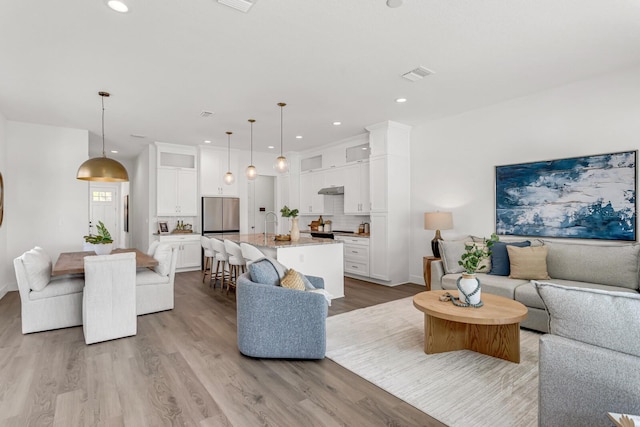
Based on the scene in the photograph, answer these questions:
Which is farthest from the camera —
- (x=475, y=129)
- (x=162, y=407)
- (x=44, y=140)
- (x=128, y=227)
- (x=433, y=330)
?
(x=128, y=227)

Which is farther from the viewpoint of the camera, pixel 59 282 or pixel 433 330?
pixel 59 282

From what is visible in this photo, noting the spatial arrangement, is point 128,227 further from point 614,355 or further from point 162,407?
point 614,355

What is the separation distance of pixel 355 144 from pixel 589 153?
373 centimetres

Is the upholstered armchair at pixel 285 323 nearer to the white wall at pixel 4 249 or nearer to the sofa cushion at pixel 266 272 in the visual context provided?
the sofa cushion at pixel 266 272

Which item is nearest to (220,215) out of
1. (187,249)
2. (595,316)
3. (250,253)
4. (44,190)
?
(187,249)

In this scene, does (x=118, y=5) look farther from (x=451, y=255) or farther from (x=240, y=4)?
(x=451, y=255)

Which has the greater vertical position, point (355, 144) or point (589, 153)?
point (355, 144)

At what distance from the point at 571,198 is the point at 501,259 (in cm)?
112

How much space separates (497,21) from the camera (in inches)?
105

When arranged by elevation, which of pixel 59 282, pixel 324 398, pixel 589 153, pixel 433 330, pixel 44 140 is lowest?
pixel 324 398

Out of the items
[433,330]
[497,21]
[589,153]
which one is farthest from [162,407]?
[589,153]

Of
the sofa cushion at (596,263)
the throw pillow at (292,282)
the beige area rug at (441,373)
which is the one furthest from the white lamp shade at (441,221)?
the throw pillow at (292,282)

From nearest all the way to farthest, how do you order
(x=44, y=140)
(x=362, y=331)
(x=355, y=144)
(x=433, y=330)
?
(x=433, y=330)
(x=362, y=331)
(x=44, y=140)
(x=355, y=144)

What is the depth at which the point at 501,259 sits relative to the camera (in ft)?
13.3
